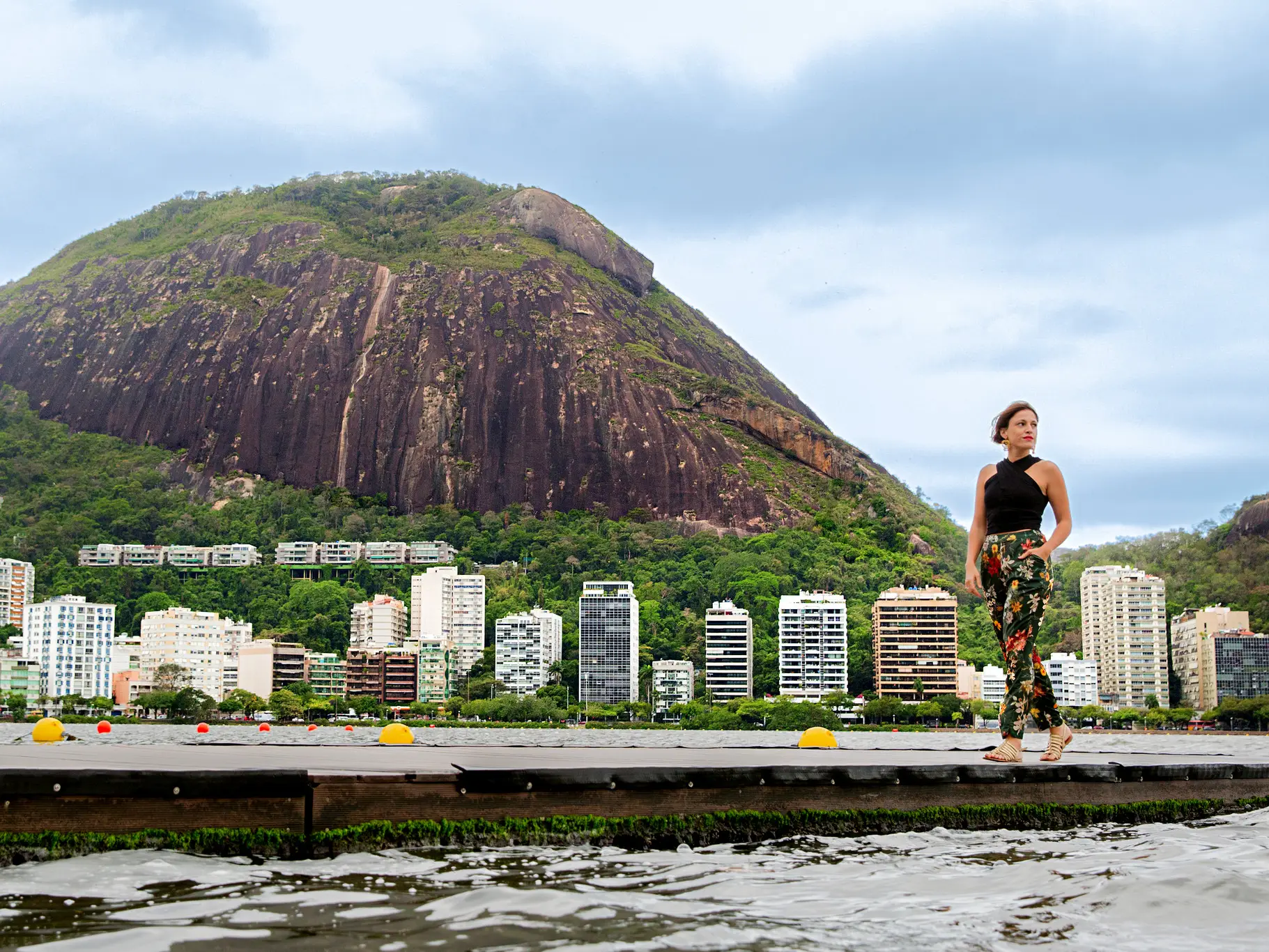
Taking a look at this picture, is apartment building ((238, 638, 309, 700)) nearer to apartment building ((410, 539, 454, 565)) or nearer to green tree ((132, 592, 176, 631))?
green tree ((132, 592, 176, 631))

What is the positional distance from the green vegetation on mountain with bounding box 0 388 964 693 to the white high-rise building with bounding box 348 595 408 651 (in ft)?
7.64

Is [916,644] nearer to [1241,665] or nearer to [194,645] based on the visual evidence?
[1241,665]

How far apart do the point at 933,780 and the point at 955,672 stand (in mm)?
122686

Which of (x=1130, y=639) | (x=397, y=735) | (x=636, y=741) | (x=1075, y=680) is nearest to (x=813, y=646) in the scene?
(x=1075, y=680)

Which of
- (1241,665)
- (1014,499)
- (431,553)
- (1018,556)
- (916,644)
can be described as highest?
(431,553)

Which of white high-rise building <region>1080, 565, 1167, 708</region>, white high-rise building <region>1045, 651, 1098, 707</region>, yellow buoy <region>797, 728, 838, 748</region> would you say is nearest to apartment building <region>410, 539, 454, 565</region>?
white high-rise building <region>1045, 651, 1098, 707</region>

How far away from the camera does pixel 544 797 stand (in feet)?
22.3

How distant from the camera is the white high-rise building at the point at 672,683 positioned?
407ft

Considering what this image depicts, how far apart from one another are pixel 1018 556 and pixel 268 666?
12354 cm

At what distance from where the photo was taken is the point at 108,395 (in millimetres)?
178875

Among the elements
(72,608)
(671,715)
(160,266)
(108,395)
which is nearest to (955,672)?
(671,715)

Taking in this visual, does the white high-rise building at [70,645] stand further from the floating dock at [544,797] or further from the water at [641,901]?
the water at [641,901]

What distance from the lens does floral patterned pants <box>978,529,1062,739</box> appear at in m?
8.71

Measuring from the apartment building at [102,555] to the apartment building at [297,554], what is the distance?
17.9 metres
